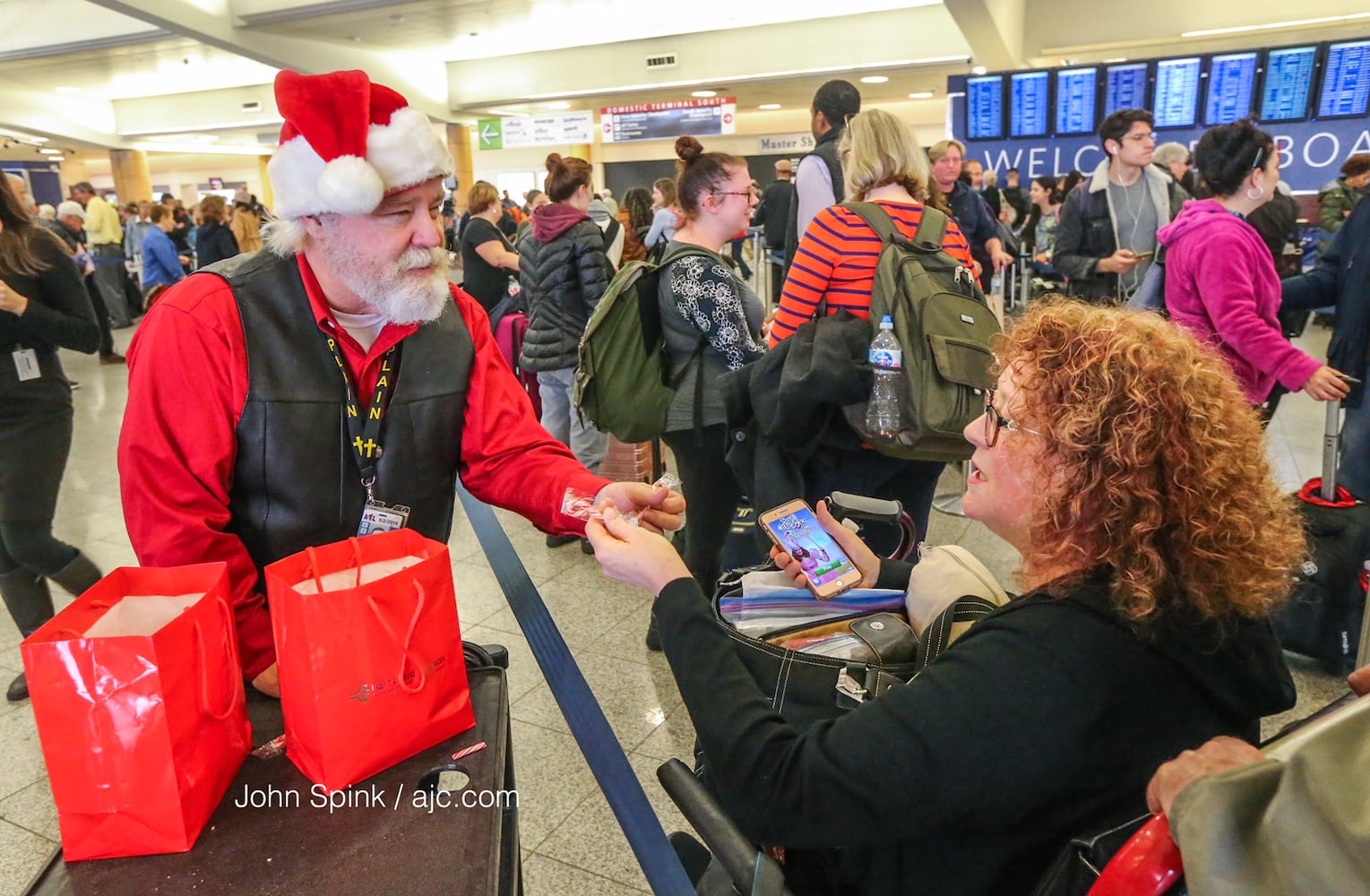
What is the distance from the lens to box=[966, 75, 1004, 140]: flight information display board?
8836mm

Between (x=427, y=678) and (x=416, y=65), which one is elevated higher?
(x=416, y=65)

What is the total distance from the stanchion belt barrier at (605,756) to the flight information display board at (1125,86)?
29.1 feet

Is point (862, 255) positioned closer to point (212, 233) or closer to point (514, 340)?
point (514, 340)

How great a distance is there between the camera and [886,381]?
→ 7.57 ft

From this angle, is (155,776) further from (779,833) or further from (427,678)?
(779,833)

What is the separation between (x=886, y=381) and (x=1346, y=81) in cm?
815

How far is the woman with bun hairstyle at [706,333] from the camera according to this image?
2693 mm

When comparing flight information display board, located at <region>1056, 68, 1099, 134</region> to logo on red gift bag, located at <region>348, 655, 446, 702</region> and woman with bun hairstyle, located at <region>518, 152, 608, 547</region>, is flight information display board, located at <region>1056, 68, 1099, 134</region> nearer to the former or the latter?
woman with bun hairstyle, located at <region>518, 152, 608, 547</region>

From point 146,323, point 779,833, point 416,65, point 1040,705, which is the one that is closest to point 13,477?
point 146,323

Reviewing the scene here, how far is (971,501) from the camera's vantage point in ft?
4.11

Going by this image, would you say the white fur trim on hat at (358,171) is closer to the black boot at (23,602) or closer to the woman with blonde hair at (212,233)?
the black boot at (23,602)

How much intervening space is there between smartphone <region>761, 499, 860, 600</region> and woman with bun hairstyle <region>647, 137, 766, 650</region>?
45.6 inches

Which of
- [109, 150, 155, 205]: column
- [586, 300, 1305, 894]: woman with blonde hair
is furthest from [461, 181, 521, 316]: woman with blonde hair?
[109, 150, 155, 205]: column

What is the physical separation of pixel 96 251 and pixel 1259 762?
1398 centimetres
